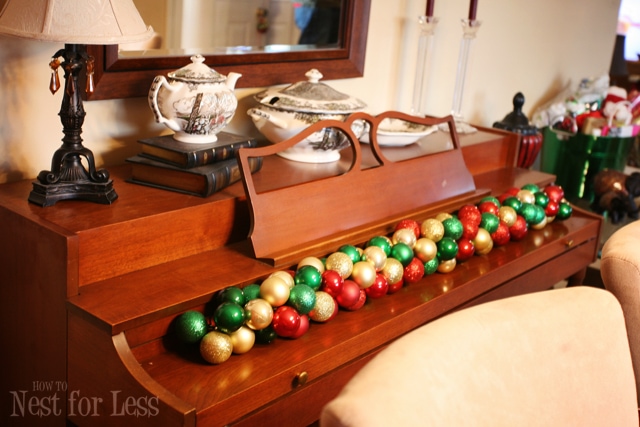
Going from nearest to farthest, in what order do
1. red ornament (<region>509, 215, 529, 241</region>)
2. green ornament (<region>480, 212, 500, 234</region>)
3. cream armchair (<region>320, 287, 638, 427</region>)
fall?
cream armchair (<region>320, 287, 638, 427</region>) → green ornament (<region>480, 212, 500, 234</region>) → red ornament (<region>509, 215, 529, 241</region>)

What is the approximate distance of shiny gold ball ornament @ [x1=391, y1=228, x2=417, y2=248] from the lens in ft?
5.85

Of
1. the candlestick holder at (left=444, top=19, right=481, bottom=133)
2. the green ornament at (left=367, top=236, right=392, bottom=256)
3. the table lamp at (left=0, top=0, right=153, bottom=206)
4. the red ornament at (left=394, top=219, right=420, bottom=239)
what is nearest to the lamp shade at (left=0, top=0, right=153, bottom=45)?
the table lamp at (left=0, top=0, right=153, bottom=206)

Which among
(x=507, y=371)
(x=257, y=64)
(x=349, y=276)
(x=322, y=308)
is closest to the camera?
(x=507, y=371)

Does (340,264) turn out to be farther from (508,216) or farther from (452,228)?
(508,216)

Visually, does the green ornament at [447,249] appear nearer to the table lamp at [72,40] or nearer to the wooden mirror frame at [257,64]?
the wooden mirror frame at [257,64]

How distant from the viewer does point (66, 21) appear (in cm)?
127

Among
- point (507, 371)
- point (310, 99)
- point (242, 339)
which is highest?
point (310, 99)

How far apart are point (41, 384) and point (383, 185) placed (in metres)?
0.90

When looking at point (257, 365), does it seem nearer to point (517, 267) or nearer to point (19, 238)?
point (19, 238)

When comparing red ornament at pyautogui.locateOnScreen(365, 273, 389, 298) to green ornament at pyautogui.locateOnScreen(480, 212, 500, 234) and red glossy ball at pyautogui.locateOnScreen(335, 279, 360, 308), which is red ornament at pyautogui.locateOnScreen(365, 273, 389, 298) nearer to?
red glossy ball at pyautogui.locateOnScreen(335, 279, 360, 308)

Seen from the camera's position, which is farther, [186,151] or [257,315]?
[186,151]

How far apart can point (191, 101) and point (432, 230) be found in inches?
25.7

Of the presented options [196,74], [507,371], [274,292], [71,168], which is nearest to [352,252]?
[274,292]

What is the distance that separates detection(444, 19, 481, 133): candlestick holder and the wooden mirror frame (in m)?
0.41
